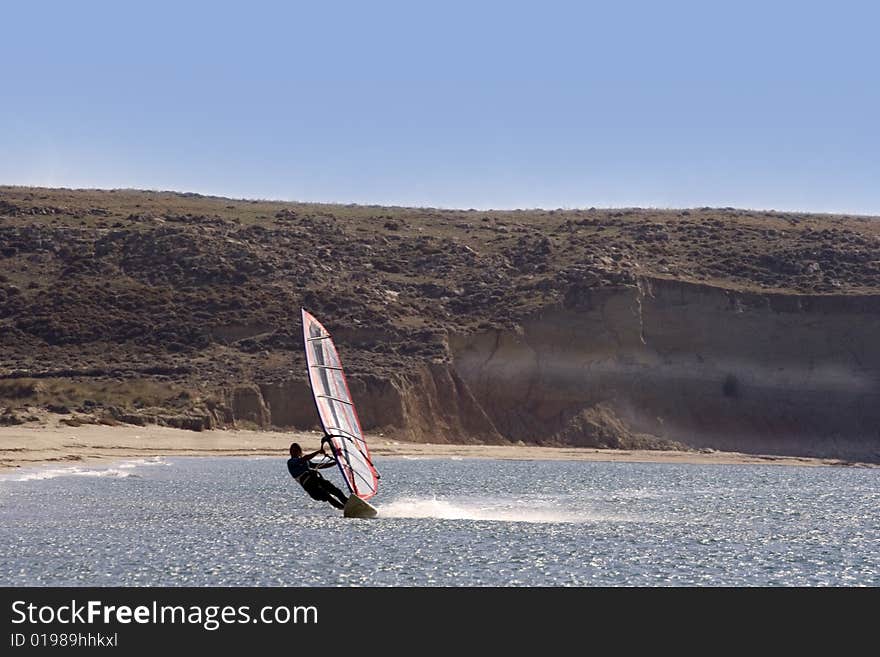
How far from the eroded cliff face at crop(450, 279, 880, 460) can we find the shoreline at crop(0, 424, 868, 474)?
2.05m

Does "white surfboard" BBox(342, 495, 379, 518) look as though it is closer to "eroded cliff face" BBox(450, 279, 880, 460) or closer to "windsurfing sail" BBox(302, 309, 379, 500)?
"windsurfing sail" BBox(302, 309, 379, 500)

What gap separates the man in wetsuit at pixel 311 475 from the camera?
28.7 meters

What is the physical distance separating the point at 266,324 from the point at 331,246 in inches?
488

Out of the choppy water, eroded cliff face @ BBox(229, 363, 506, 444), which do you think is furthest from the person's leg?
eroded cliff face @ BBox(229, 363, 506, 444)

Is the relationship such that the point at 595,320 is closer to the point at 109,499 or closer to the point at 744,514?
the point at 744,514

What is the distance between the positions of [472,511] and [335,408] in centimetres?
706

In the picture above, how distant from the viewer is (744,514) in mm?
38750

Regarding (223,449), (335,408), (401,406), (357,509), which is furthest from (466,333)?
(335,408)

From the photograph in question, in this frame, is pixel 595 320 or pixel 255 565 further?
pixel 595 320

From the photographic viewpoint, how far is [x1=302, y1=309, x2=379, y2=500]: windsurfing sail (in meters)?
29.9

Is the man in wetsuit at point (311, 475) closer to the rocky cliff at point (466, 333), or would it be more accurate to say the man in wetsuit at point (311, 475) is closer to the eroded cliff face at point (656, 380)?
the rocky cliff at point (466, 333)

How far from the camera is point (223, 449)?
184 ft
